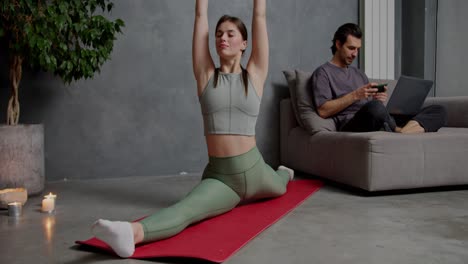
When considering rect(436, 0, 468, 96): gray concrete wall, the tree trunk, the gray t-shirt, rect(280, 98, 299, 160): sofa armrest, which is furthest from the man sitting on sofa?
the tree trunk

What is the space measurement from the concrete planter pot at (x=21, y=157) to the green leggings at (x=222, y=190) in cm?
107

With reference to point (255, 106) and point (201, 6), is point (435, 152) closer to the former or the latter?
point (255, 106)

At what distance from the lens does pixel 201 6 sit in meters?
1.95

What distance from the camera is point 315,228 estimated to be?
5.77ft

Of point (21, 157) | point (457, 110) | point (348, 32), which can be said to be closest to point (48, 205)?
point (21, 157)

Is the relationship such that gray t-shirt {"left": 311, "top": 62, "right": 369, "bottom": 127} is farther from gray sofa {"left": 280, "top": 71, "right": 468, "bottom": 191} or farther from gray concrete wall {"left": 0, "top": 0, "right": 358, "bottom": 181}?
gray concrete wall {"left": 0, "top": 0, "right": 358, "bottom": 181}

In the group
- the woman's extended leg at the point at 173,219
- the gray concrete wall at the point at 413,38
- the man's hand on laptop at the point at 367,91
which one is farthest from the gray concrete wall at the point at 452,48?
the woman's extended leg at the point at 173,219

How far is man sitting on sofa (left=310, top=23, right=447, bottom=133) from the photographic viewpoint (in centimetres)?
258

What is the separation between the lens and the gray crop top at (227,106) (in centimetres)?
195

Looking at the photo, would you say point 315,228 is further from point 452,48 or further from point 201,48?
point 452,48

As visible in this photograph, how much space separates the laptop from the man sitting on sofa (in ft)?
0.17

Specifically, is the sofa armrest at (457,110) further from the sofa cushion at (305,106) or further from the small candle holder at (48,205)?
the small candle holder at (48,205)

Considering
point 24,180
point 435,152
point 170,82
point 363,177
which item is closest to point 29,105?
point 24,180

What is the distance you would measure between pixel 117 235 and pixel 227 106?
794mm
